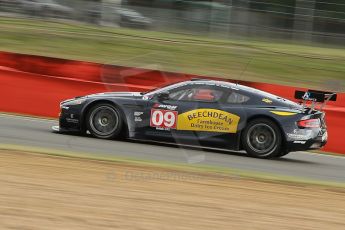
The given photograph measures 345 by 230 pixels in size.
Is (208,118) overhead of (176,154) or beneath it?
overhead

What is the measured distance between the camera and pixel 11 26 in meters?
21.6

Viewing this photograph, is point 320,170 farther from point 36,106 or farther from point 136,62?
point 36,106

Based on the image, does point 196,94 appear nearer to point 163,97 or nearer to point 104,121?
point 163,97

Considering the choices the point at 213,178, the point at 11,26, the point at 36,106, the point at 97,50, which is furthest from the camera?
the point at 11,26

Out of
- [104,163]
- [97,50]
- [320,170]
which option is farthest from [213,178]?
[97,50]

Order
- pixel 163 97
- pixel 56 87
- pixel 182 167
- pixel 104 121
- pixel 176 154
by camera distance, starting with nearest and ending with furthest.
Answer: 1. pixel 182 167
2. pixel 176 154
3. pixel 163 97
4. pixel 104 121
5. pixel 56 87

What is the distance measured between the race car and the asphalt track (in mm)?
211

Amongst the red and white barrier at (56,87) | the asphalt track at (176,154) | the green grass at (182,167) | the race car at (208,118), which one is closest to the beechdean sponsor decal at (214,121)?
the race car at (208,118)

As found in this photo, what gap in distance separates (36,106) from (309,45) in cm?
1020

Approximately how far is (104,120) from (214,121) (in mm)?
1753

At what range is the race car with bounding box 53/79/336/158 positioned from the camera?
35.1 ft

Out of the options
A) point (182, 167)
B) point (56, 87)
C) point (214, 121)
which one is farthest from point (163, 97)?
point (56, 87)

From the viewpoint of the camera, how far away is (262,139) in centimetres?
1078

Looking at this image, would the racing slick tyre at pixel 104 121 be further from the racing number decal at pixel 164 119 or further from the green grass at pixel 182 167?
the green grass at pixel 182 167
